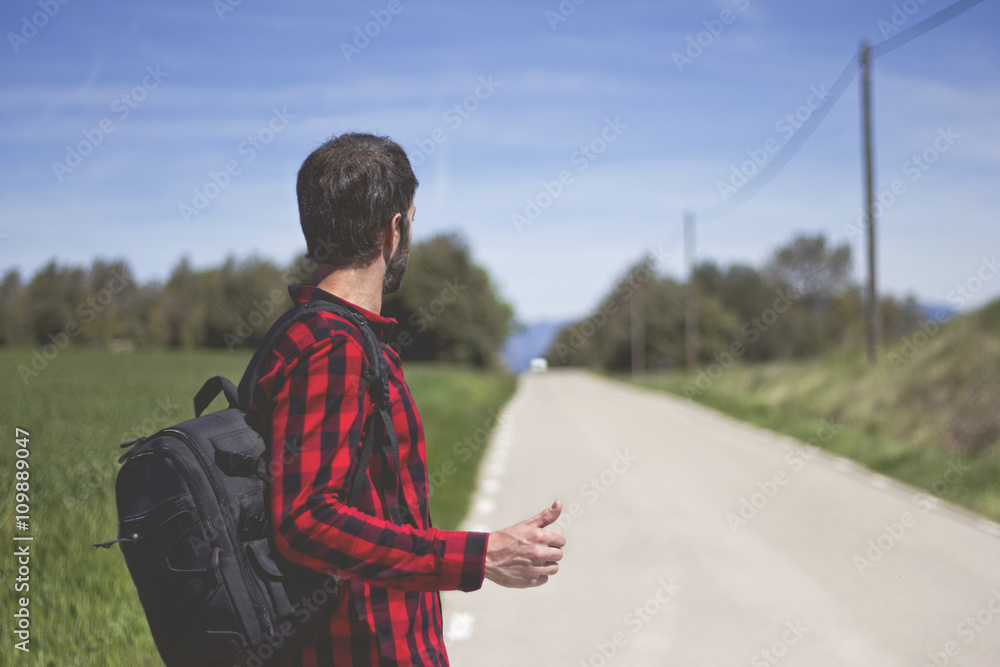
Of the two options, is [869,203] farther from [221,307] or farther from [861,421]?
[221,307]

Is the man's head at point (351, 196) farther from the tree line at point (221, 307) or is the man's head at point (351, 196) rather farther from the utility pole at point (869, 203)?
the utility pole at point (869, 203)

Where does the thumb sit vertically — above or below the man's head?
below

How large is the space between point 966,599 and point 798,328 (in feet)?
278

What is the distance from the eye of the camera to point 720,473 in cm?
1048

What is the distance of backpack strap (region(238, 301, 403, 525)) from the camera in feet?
5.21

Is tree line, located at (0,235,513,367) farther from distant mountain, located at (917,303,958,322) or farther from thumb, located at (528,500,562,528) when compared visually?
distant mountain, located at (917,303,958,322)

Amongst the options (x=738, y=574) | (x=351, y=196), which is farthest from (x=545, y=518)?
(x=738, y=574)

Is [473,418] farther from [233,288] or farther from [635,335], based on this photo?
[233,288]

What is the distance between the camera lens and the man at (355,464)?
4.89 feet

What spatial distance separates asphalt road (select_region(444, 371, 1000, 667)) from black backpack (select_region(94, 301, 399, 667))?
2.98m

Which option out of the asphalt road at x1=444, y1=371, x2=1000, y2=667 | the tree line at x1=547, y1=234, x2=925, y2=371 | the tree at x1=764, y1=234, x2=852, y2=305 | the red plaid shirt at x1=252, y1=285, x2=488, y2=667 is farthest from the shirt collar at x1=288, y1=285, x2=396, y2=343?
the tree at x1=764, y1=234, x2=852, y2=305

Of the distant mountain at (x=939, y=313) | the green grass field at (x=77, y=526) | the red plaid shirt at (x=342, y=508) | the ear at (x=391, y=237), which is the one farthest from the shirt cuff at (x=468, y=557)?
the distant mountain at (x=939, y=313)

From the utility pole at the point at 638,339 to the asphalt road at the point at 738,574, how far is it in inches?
2116

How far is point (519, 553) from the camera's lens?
1584 mm
